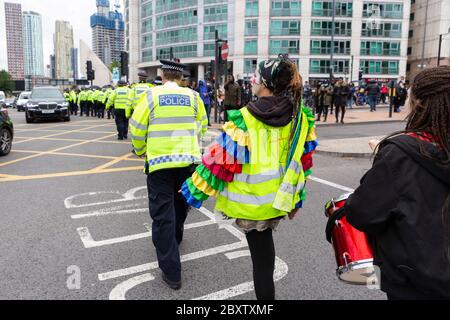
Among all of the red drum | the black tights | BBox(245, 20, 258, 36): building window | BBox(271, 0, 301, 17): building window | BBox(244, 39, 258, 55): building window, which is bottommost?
the black tights

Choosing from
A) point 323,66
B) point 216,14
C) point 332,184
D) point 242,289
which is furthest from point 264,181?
point 216,14

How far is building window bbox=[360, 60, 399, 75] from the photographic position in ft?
208

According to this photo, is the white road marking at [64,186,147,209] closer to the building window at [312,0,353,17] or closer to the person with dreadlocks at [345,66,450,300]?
the person with dreadlocks at [345,66,450,300]

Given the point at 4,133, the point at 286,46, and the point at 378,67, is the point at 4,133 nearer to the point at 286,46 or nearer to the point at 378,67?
the point at 286,46

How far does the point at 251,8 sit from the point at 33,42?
6292 inches

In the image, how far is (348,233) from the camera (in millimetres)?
2119

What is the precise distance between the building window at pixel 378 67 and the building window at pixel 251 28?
1671 cm

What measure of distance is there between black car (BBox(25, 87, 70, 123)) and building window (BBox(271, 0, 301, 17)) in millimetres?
47137

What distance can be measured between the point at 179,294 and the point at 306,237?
6.12 ft

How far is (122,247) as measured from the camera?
14.4ft

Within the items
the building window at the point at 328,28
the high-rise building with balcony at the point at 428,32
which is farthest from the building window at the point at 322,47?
the high-rise building with balcony at the point at 428,32

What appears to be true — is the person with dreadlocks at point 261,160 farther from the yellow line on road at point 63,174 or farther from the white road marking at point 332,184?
the yellow line on road at point 63,174

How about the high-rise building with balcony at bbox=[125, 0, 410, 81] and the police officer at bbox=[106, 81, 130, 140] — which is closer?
the police officer at bbox=[106, 81, 130, 140]

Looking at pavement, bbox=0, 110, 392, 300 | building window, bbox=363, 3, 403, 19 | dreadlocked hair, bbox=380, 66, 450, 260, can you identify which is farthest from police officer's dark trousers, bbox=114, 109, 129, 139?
building window, bbox=363, 3, 403, 19
